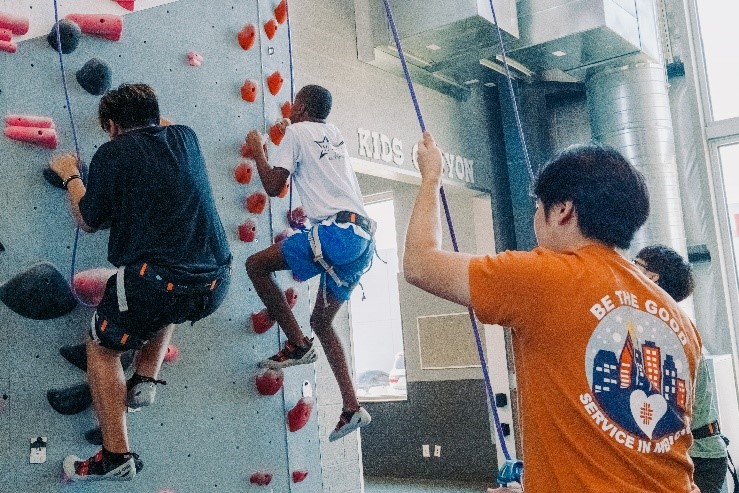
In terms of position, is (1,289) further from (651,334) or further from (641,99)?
(641,99)

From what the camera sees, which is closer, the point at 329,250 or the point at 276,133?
the point at 329,250

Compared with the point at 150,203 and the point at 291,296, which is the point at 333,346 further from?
the point at 150,203

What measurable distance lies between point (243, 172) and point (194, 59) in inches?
17.9

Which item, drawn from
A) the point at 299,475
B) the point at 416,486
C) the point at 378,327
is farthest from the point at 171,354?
the point at 378,327

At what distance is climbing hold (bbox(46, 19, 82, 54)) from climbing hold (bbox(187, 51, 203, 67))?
47 cm

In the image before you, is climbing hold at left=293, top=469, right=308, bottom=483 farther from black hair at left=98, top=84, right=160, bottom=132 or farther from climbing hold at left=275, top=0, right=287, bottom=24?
climbing hold at left=275, top=0, right=287, bottom=24

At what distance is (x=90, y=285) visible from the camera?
221cm

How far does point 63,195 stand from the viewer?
2221mm

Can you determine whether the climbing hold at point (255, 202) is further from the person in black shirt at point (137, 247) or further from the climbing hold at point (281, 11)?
the climbing hold at point (281, 11)

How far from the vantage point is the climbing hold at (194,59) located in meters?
2.66

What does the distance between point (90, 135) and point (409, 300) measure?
4.16 m

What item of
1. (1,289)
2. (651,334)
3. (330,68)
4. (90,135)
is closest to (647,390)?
(651,334)

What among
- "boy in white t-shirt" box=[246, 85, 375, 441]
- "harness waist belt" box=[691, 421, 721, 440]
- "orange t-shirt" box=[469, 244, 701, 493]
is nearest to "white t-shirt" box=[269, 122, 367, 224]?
"boy in white t-shirt" box=[246, 85, 375, 441]

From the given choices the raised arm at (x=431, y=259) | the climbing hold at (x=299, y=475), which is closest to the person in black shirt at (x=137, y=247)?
the climbing hold at (x=299, y=475)
